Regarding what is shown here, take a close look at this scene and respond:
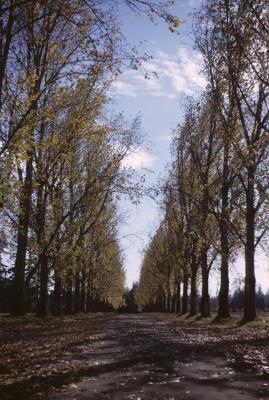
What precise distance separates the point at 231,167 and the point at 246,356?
61.7 ft

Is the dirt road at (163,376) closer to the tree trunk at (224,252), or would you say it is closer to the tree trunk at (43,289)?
the tree trunk at (224,252)

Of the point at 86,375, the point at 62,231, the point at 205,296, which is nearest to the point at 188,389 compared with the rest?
the point at 86,375

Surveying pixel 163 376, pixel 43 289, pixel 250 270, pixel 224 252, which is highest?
pixel 224 252

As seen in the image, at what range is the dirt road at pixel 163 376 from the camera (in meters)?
6.77

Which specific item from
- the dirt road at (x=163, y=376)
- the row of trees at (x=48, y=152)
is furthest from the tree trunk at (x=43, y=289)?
the dirt road at (x=163, y=376)

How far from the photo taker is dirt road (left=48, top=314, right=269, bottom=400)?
6770 mm

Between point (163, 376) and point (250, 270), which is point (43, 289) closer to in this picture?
point (250, 270)

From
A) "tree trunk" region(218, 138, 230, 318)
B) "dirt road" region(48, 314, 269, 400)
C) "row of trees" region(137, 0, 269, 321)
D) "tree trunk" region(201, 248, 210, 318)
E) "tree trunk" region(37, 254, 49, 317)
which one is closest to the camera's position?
"dirt road" region(48, 314, 269, 400)

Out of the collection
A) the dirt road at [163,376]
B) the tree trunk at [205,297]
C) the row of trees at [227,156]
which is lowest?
the dirt road at [163,376]

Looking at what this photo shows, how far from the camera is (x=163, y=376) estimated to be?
8086 mm

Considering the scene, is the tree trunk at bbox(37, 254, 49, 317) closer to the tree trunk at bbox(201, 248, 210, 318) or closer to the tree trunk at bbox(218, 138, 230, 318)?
the tree trunk at bbox(218, 138, 230, 318)

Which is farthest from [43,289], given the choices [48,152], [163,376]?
[163,376]

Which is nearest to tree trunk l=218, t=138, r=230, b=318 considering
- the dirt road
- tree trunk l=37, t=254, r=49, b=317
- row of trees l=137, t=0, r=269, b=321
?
row of trees l=137, t=0, r=269, b=321

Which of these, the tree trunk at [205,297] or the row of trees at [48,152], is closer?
the row of trees at [48,152]
